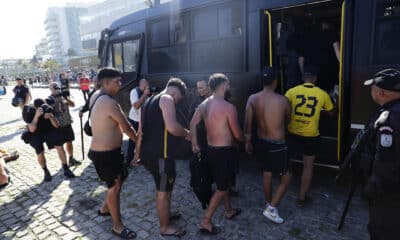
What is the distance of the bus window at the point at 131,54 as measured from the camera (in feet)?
20.6

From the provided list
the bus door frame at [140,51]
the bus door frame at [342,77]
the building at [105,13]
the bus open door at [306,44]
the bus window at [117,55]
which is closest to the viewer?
the bus door frame at [342,77]

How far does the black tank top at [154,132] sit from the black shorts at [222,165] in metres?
0.55

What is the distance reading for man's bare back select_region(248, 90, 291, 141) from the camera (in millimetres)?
3336

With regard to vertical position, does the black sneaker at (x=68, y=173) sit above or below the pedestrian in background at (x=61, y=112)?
below

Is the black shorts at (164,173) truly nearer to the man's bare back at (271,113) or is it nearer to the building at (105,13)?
the man's bare back at (271,113)

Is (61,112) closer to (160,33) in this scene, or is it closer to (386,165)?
(160,33)

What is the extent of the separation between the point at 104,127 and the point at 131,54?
146 inches

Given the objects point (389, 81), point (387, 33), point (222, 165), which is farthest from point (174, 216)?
point (387, 33)

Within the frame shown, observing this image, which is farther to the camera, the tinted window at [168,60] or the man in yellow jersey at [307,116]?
the tinted window at [168,60]

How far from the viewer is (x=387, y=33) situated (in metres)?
3.35

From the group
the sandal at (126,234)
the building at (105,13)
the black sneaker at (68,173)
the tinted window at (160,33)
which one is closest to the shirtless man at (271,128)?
the sandal at (126,234)

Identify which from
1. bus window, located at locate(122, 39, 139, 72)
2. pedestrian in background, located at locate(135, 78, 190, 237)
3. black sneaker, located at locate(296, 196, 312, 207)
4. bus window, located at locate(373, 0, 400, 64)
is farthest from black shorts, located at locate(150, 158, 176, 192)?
bus window, located at locate(122, 39, 139, 72)

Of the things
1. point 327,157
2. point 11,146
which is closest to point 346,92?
point 327,157

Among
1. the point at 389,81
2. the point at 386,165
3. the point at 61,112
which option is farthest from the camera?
the point at 61,112
